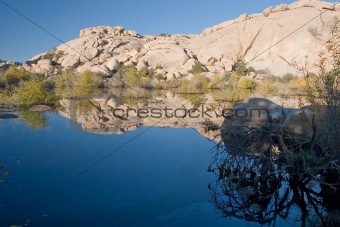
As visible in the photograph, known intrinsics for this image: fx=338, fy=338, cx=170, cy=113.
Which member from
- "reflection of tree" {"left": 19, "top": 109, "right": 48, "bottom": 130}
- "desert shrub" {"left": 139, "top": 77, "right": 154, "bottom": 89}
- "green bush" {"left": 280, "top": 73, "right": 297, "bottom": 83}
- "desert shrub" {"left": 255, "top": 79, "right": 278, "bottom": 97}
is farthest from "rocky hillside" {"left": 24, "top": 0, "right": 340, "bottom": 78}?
"reflection of tree" {"left": 19, "top": 109, "right": 48, "bottom": 130}

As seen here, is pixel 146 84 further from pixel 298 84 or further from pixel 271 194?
pixel 271 194

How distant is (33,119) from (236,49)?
48750 millimetres

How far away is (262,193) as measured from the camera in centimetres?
660

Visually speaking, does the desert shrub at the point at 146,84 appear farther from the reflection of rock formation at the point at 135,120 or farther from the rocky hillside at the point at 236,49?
the reflection of rock formation at the point at 135,120

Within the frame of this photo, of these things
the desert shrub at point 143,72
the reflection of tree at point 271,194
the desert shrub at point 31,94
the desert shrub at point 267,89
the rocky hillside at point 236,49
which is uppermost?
the rocky hillside at point 236,49

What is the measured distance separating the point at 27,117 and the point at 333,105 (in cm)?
1426

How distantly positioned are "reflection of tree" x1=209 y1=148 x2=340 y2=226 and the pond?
15cm

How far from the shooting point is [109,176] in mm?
7805

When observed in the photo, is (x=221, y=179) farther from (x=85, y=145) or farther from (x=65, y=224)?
(x=85, y=145)

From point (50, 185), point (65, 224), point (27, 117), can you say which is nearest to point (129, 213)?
point (65, 224)

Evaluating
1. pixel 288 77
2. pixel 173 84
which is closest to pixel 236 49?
pixel 288 77

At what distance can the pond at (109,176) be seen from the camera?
5641 millimetres

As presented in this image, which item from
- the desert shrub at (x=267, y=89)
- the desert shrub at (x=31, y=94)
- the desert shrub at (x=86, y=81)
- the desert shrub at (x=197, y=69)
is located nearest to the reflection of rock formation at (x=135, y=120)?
the desert shrub at (x=31, y=94)

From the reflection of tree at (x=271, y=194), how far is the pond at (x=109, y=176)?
0.15m
